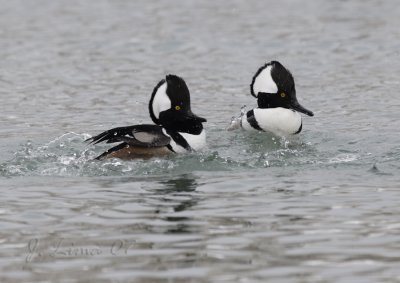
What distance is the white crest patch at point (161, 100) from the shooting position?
11.3 m

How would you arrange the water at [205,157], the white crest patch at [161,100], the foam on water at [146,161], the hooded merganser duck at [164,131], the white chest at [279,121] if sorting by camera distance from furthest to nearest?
the white chest at [279,121] → the white crest patch at [161,100] → the hooded merganser duck at [164,131] → the foam on water at [146,161] → the water at [205,157]

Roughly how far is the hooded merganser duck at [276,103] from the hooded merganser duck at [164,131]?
4.62 feet

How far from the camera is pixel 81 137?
1288 cm

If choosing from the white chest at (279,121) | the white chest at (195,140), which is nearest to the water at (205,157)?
the white chest at (279,121)

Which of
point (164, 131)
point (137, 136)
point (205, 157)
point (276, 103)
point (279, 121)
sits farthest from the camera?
point (276, 103)

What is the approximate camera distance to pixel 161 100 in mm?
11336

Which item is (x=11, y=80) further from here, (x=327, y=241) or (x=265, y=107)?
(x=327, y=241)

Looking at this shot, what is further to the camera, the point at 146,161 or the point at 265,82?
the point at 265,82

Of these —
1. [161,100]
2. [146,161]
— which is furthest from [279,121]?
[146,161]

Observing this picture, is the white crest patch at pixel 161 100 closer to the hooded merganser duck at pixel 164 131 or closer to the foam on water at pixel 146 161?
the hooded merganser duck at pixel 164 131

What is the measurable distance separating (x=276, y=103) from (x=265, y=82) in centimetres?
28

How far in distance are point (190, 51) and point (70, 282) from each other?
13.3 meters

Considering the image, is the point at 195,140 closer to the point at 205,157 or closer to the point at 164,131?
the point at 164,131

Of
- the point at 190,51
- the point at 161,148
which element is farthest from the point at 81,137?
the point at 190,51
